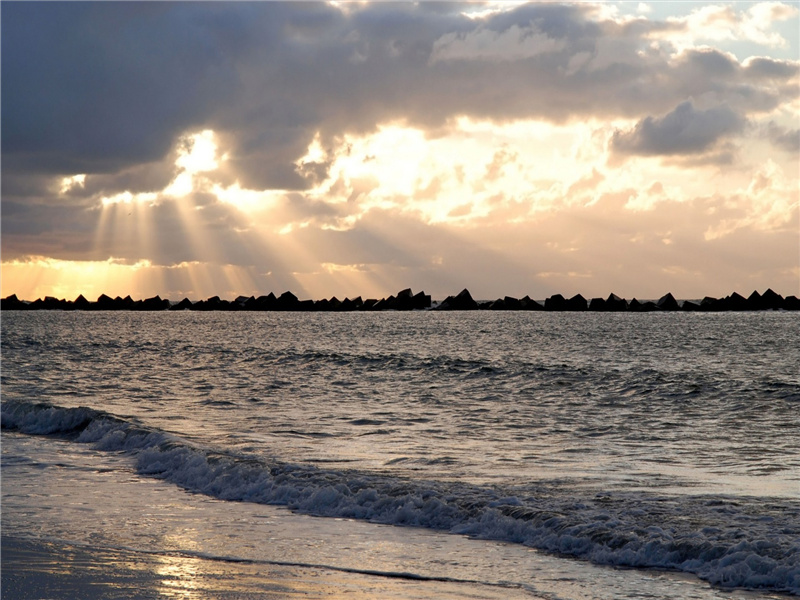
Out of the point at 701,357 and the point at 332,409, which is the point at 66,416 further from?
the point at 701,357

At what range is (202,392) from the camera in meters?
27.0

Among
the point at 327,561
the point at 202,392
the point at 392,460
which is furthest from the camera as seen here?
the point at 202,392

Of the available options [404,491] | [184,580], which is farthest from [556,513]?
[184,580]

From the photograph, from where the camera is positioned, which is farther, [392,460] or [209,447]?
[209,447]

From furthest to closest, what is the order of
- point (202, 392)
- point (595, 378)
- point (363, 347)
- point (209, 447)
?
point (363, 347)
point (595, 378)
point (202, 392)
point (209, 447)

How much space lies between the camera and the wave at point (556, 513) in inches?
333

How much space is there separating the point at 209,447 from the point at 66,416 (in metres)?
6.12

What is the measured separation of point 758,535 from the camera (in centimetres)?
897

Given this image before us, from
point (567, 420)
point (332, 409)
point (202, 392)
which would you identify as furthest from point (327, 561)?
point (202, 392)

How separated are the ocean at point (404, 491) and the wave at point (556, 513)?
0.11 feet

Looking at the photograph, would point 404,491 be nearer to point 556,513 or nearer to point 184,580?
point 556,513

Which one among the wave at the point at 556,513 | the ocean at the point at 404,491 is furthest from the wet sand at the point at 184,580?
the wave at the point at 556,513

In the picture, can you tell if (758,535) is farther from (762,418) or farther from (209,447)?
(762,418)

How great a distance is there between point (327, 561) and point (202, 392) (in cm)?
1940
